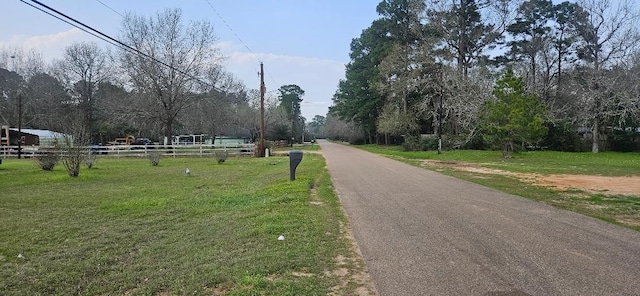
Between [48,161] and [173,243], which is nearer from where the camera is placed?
[173,243]

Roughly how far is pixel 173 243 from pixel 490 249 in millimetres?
4379

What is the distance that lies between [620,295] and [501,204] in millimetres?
5630

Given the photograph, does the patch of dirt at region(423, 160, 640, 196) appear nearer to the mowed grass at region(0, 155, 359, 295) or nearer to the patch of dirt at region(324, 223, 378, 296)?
the mowed grass at region(0, 155, 359, 295)

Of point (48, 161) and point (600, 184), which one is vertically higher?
point (48, 161)

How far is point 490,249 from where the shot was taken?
5602 mm

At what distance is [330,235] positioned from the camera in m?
6.60

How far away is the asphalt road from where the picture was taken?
4.26m

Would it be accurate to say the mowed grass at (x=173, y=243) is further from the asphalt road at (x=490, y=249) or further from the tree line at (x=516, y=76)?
the tree line at (x=516, y=76)

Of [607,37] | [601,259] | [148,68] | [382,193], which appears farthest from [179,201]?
[607,37]

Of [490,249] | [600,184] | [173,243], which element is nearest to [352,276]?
[490,249]

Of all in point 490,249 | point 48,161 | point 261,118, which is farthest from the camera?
point 261,118

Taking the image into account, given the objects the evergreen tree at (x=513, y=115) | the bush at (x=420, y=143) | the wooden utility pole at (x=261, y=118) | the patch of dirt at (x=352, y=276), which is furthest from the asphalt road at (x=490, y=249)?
the bush at (x=420, y=143)

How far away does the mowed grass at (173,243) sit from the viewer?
4.43 m

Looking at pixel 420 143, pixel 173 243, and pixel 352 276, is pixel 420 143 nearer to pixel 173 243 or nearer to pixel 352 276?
pixel 173 243
